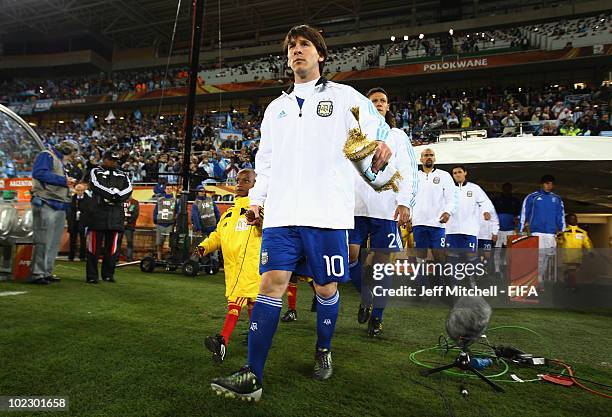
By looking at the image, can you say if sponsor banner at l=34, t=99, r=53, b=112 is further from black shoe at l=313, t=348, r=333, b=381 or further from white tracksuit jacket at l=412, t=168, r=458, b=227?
black shoe at l=313, t=348, r=333, b=381

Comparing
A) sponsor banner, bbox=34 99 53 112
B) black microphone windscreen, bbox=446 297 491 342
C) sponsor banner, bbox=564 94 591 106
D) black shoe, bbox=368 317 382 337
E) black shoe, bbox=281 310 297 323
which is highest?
sponsor banner, bbox=34 99 53 112

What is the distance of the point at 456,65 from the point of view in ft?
82.4

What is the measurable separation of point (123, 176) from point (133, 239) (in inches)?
198

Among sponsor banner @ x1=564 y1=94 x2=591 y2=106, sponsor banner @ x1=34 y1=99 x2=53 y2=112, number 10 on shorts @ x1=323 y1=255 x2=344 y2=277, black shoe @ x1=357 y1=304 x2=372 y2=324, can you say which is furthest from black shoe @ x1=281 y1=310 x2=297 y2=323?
sponsor banner @ x1=34 y1=99 x2=53 y2=112

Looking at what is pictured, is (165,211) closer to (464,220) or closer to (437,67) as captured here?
(464,220)

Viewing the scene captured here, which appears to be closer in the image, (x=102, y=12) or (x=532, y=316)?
(x=532, y=316)

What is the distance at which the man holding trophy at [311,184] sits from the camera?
224 cm

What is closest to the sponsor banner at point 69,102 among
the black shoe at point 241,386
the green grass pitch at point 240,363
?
the green grass pitch at point 240,363

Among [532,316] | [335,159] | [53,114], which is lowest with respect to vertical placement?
[532,316]

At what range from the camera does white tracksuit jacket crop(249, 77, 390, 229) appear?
232 cm

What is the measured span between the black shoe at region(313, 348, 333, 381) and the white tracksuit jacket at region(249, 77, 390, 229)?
82 cm

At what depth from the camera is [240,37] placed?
35875mm

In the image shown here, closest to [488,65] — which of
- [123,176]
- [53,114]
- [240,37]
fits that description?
[240,37]

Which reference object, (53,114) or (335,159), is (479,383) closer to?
(335,159)
